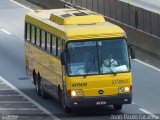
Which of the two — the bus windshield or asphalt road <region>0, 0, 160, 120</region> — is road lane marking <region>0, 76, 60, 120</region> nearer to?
asphalt road <region>0, 0, 160, 120</region>

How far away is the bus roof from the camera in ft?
84.9

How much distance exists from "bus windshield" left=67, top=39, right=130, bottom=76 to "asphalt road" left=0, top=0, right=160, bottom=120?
1.45 metres

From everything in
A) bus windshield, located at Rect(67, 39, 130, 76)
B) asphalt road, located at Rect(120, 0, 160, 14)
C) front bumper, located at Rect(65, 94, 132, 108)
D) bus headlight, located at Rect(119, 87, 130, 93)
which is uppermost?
bus windshield, located at Rect(67, 39, 130, 76)

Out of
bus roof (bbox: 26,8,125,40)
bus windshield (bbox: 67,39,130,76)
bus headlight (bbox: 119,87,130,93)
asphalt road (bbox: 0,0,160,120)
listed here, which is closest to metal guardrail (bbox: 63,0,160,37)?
asphalt road (bbox: 0,0,160,120)

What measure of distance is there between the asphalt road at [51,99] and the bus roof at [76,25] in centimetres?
247

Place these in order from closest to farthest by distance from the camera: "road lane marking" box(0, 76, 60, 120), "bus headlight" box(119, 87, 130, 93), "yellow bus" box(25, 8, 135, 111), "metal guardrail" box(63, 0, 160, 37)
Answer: "yellow bus" box(25, 8, 135, 111), "bus headlight" box(119, 87, 130, 93), "road lane marking" box(0, 76, 60, 120), "metal guardrail" box(63, 0, 160, 37)

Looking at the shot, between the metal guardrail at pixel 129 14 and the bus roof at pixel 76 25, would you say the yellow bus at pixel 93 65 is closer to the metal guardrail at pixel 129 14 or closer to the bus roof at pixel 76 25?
the bus roof at pixel 76 25

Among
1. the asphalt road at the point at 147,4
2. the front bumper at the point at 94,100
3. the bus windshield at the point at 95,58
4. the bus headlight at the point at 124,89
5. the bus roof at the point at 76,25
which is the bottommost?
the asphalt road at the point at 147,4

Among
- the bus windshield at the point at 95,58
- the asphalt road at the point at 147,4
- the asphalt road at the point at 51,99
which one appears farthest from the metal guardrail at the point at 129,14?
the bus windshield at the point at 95,58

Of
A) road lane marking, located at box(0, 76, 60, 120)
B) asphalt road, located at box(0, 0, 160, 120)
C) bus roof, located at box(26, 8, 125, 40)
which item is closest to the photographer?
bus roof, located at box(26, 8, 125, 40)

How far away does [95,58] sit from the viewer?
84.6 feet

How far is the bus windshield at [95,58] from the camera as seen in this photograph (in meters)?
25.7

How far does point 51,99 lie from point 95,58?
176 inches

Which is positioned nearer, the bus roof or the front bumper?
the front bumper
